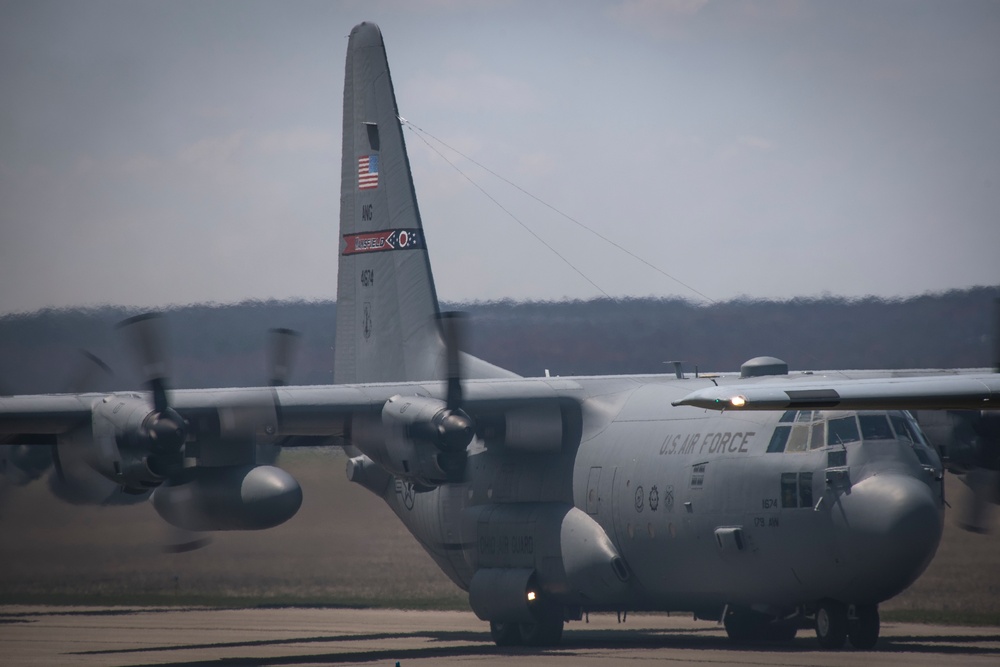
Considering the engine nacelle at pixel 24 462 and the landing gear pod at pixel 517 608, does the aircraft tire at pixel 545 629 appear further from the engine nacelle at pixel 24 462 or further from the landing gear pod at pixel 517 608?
the engine nacelle at pixel 24 462

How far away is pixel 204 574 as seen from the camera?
82.2 feet

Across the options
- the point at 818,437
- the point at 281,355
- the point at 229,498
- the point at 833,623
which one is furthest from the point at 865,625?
the point at 281,355

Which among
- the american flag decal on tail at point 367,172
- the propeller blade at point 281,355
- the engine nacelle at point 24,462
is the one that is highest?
the american flag decal on tail at point 367,172

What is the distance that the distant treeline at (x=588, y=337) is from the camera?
2255 cm

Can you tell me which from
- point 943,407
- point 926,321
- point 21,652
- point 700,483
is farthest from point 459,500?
point 943,407

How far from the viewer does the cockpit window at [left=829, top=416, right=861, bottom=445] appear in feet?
51.9

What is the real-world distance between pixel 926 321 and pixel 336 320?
9.96m

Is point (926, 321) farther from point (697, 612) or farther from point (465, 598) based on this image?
point (465, 598)

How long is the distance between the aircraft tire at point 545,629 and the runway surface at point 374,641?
0.24 metres

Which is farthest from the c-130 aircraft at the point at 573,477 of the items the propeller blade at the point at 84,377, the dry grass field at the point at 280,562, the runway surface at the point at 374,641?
the dry grass field at the point at 280,562

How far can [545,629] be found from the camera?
63.0 ft

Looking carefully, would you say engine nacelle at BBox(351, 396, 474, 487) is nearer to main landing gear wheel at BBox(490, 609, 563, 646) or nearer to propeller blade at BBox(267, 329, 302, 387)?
propeller blade at BBox(267, 329, 302, 387)

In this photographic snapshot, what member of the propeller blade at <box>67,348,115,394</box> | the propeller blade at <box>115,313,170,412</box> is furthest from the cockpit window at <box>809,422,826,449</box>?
the propeller blade at <box>67,348,115,394</box>

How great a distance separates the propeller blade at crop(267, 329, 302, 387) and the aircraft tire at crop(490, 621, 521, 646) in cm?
458
